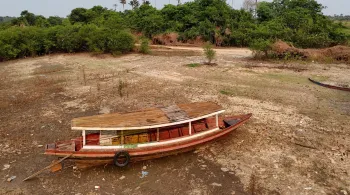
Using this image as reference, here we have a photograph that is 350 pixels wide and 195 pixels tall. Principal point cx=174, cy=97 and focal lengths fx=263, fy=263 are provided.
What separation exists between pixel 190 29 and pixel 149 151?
1112 inches

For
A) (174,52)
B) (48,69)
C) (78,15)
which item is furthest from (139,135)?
(78,15)

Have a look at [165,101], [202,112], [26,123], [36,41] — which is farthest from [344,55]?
[36,41]

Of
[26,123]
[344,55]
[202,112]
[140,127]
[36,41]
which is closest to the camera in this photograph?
[140,127]

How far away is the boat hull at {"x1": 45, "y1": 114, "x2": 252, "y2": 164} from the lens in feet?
25.1

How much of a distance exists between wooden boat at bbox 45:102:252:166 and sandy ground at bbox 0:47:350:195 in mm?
544

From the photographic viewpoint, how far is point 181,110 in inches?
358

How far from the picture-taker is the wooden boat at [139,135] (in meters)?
7.72

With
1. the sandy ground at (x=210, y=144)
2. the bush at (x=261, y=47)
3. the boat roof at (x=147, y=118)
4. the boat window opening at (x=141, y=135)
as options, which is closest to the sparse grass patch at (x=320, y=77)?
the sandy ground at (x=210, y=144)

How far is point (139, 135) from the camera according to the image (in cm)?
830

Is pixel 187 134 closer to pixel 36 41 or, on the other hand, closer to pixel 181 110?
pixel 181 110

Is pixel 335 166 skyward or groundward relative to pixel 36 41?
groundward

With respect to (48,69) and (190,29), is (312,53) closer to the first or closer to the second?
(190,29)

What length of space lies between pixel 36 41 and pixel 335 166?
2746cm

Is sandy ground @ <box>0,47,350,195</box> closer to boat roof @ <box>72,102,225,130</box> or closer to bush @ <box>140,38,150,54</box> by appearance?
boat roof @ <box>72,102,225,130</box>
